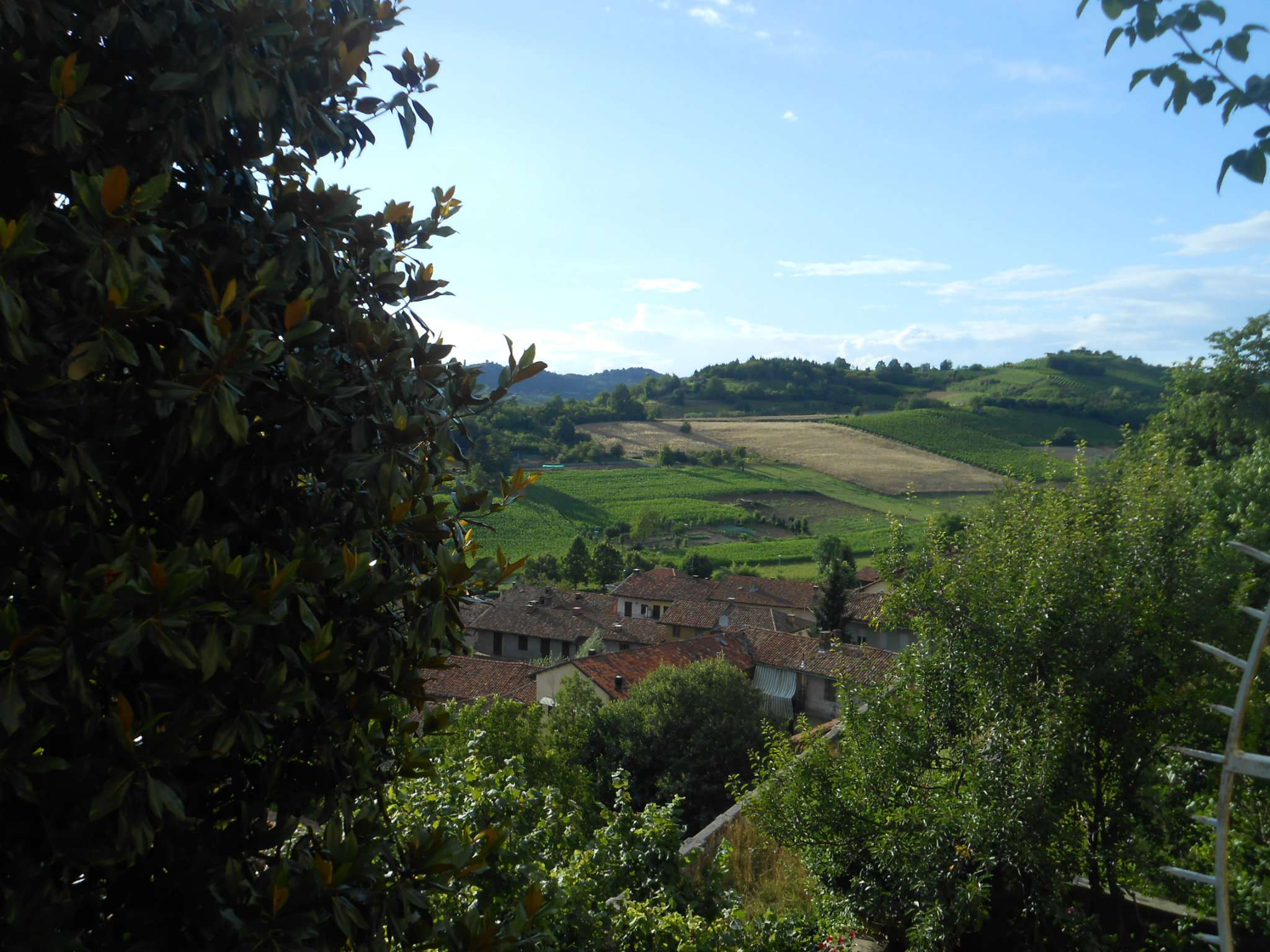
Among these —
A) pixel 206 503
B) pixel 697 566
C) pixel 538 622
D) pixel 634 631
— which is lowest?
pixel 538 622

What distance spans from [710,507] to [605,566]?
46.0ft

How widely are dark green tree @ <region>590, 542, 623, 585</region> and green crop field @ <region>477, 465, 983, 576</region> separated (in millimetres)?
3352

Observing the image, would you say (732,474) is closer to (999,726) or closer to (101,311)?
(999,726)

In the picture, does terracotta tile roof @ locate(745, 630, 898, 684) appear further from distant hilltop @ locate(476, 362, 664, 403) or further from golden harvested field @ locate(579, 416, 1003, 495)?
distant hilltop @ locate(476, 362, 664, 403)

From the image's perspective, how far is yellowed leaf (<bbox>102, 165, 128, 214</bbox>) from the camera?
1.92 m

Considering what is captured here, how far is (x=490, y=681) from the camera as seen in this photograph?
31.2 m

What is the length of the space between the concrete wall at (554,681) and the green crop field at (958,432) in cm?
4200

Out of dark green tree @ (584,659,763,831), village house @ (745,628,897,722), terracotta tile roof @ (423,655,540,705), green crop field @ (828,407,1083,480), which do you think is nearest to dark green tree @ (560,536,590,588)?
village house @ (745,628,897,722)

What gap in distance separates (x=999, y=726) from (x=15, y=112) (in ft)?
28.7

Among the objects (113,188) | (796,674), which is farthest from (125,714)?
(796,674)

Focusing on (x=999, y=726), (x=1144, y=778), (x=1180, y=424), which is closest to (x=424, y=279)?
(x=999, y=726)

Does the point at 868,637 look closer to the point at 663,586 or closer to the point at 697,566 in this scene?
the point at 663,586

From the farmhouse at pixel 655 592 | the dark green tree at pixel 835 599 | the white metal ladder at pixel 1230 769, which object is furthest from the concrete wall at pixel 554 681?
the white metal ladder at pixel 1230 769

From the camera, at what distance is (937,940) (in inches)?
310
